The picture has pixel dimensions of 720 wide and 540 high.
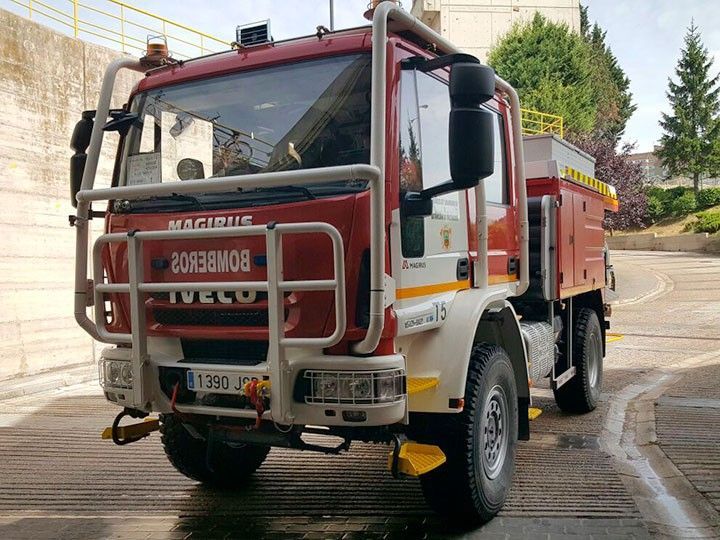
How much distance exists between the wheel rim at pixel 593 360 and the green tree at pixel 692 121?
1768 inches

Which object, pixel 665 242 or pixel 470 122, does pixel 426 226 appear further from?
pixel 665 242

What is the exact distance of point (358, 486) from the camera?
5.02 m

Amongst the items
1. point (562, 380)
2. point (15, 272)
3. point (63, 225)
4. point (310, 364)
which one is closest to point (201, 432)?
point (310, 364)

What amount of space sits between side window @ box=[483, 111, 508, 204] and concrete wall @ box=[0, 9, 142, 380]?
5495mm

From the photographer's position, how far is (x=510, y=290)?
193 inches

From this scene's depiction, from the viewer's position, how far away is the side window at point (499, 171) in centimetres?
475

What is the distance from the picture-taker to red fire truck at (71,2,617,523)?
3.35 metres

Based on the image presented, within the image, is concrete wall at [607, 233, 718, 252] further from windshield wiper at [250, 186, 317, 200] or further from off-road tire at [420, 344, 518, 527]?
windshield wiper at [250, 186, 317, 200]

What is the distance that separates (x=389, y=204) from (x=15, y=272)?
7.20 meters

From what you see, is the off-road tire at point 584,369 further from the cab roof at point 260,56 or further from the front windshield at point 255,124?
the cab roof at point 260,56

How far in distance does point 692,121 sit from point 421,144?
→ 52735mm

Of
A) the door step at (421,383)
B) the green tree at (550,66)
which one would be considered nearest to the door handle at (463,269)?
the door step at (421,383)

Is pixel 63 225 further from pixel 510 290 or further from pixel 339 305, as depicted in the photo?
pixel 339 305

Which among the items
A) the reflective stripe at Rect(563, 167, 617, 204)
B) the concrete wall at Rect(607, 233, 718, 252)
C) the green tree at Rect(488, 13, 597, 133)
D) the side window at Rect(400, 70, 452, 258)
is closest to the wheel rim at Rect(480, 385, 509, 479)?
the side window at Rect(400, 70, 452, 258)
